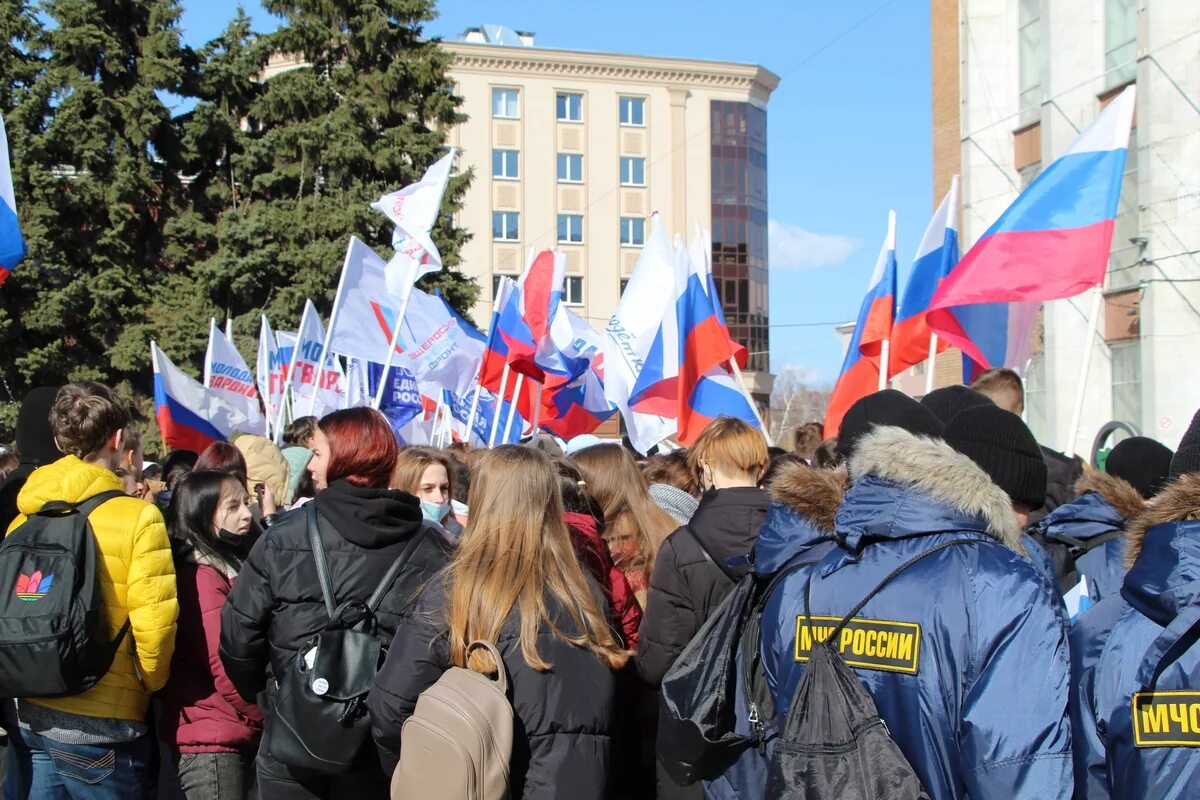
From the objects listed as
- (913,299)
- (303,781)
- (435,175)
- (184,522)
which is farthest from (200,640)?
(435,175)

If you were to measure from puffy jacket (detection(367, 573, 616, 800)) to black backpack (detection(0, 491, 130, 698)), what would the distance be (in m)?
1.20

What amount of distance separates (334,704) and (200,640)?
1.09 meters

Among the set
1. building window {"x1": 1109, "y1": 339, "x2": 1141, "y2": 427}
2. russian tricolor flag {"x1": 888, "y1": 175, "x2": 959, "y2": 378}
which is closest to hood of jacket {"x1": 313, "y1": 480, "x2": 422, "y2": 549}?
russian tricolor flag {"x1": 888, "y1": 175, "x2": 959, "y2": 378}

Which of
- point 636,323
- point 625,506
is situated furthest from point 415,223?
point 625,506

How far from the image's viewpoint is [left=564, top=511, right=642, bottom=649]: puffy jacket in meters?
4.14

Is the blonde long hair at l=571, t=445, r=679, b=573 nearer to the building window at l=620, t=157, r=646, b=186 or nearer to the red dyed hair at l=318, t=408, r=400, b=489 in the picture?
the red dyed hair at l=318, t=408, r=400, b=489

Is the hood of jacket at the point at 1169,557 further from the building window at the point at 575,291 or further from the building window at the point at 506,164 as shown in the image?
the building window at the point at 506,164

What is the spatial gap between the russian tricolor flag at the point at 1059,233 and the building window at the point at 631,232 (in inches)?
1963

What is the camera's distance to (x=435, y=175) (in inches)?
516

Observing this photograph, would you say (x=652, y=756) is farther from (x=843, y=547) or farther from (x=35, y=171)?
(x=35, y=171)

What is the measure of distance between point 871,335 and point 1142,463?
462 cm

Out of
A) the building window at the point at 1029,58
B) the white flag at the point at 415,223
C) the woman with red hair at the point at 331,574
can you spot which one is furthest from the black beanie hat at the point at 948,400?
the building window at the point at 1029,58

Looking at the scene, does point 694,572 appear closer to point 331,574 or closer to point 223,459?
point 331,574

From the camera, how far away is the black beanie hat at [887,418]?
11.0 ft
